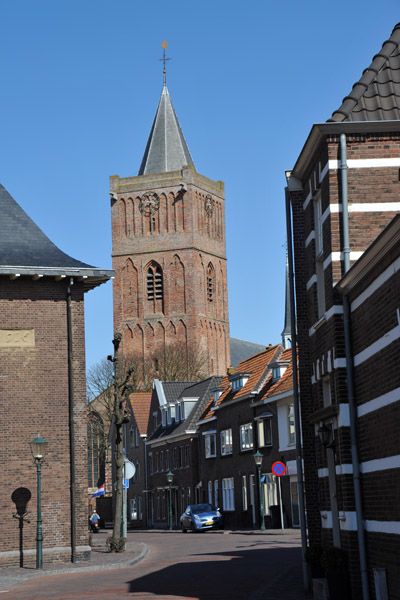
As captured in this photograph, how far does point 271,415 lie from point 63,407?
812 inches

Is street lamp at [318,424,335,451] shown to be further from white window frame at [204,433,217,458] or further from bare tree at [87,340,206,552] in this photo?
bare tree at [87,340,206,552]

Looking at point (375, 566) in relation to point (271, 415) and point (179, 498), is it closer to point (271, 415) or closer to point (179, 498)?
point (271, 415)

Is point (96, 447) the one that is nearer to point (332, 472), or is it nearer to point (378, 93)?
point (332, 472)

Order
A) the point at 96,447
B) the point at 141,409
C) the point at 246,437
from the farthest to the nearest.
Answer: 1. the point at 96,447
2. the point at 141,409
3. the point at 246,437

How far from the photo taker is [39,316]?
26.2m

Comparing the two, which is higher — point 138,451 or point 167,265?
point 167,265

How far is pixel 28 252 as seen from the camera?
27.0 metres

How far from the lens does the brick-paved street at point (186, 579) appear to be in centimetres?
1673

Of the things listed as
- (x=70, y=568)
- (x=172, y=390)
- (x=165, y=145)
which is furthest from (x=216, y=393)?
(x=165, y=145)

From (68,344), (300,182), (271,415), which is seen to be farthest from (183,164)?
(300,182)

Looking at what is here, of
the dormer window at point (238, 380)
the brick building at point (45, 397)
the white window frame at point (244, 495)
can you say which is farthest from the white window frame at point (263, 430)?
the brick building at point (45, 397)

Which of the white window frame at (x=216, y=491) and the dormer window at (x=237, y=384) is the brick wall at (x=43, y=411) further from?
the white window frame at (x=216, y=491)

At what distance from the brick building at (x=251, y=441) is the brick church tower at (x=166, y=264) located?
48.8m

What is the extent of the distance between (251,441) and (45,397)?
23.6 metres
